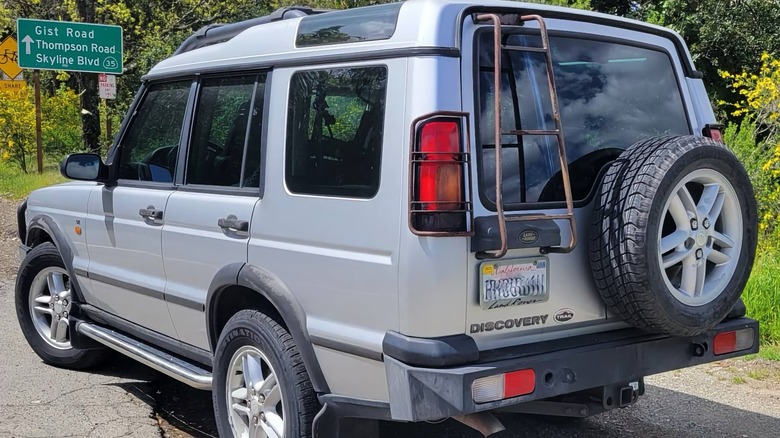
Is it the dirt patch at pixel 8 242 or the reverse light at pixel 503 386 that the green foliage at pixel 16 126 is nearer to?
the dirt patch at pixel 8 242

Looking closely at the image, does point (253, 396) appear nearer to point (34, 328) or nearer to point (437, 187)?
point (437, 187)

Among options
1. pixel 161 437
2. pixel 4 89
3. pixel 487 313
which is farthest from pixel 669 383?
pixel 4 89

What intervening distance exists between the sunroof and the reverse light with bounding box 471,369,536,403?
4.59 ft

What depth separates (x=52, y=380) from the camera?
5426 millimetres

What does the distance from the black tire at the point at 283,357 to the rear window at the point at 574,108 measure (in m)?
1.13

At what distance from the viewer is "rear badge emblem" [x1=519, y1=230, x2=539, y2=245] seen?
9.89 ft

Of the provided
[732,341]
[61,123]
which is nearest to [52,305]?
[732,341]

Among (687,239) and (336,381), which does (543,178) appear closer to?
(687,239)

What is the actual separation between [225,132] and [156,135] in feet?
2.73

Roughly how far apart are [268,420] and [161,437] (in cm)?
118

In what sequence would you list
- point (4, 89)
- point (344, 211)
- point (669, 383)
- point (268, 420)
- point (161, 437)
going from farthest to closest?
point (4, 89)
point (669, 383)
point (161, 437)
point (268, 420)
point (344, 211)

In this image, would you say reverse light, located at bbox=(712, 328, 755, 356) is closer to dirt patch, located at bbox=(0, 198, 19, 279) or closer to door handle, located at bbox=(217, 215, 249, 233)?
door handle, located at bbox=(217, 215, 249, 233)

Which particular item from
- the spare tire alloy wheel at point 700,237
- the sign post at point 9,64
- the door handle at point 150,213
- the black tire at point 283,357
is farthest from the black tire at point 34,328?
the sign post at point 9,64

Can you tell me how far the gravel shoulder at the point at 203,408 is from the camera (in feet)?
14.9
